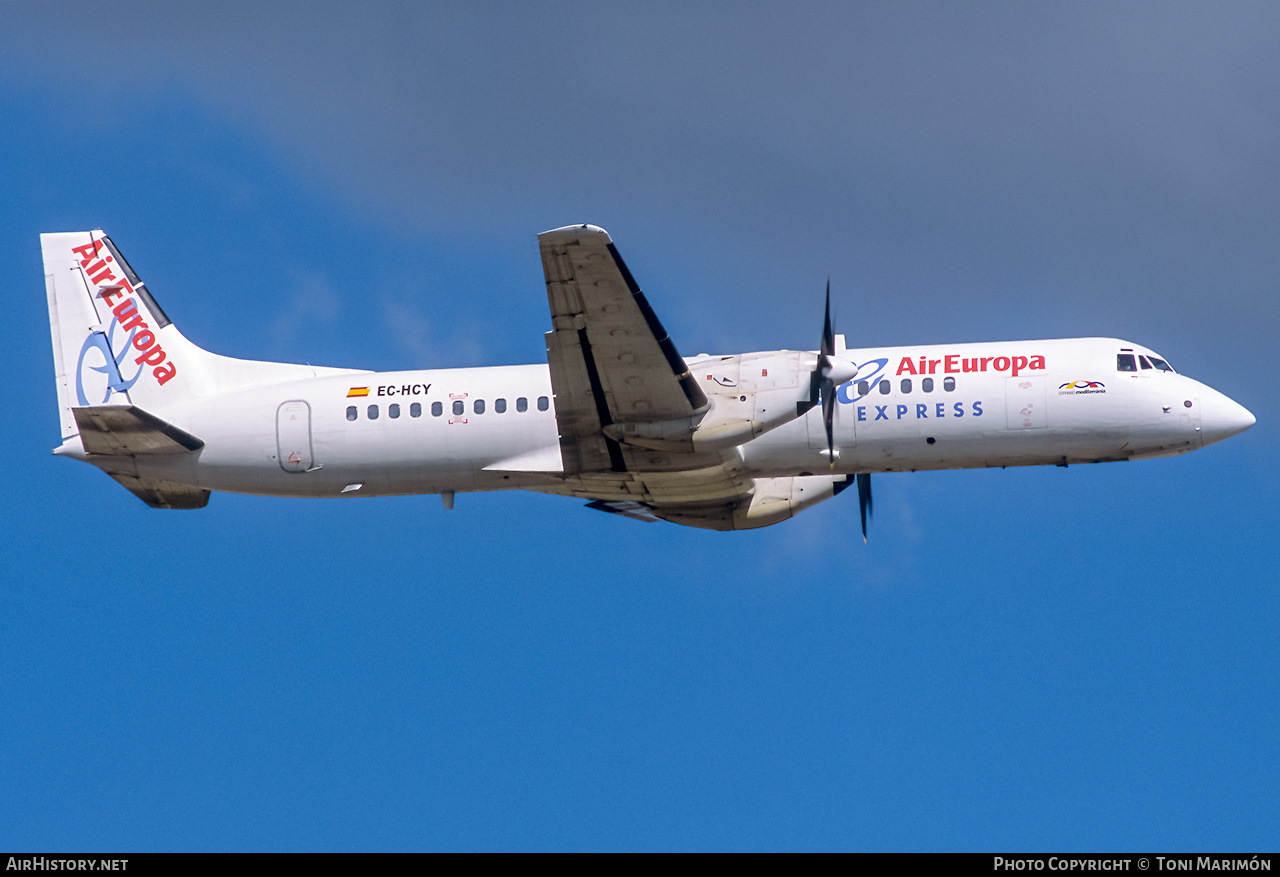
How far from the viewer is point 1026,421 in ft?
85.5

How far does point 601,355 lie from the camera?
24734 millimetres

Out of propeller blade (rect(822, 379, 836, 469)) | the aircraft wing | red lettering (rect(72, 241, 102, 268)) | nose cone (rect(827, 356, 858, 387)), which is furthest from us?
red lettering (rect(72, 241, 102, 268))

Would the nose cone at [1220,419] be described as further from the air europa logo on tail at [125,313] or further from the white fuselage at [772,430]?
the air europa logo on tail at [125,313]

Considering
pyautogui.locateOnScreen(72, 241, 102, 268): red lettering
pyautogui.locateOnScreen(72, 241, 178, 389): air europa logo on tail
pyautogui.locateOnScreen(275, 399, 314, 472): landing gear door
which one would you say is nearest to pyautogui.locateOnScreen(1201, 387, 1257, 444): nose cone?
pyautogui.locateOnScreen(275, 399, 314, 472): landing gear door

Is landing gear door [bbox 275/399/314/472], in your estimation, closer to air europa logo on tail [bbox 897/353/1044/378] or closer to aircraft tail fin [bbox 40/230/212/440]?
aircraft tail fin [bbox 40/230/212/440]

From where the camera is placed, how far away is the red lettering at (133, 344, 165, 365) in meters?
30.0

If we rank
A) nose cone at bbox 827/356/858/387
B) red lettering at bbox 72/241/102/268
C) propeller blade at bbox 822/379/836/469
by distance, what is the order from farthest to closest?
red lettering at bbox 72/241/102/268 < propeller blade at bbox 822/379/836/469 < nose cone at bbox 827/356/858/387

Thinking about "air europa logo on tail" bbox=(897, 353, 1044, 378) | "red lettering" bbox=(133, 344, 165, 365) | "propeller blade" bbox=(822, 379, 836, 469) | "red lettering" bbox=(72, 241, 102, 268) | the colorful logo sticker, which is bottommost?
"propeller blade" bbox=(822, 379, 836, 469)

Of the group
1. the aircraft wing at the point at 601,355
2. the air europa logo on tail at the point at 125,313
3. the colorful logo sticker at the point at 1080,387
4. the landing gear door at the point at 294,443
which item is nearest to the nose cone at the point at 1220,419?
the colorful logo sticker at the point at 1080,387

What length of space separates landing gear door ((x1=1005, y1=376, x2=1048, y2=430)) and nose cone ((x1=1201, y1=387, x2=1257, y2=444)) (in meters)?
3.10
